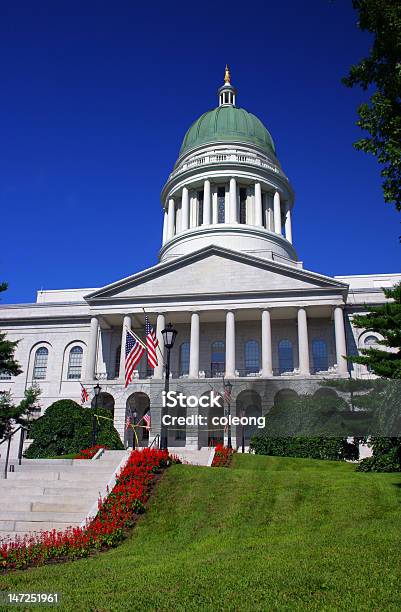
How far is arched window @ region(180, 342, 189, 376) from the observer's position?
144 feet

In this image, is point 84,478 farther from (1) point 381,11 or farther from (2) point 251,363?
(2) point 251,363

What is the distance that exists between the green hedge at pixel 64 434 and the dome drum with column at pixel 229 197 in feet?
82.0

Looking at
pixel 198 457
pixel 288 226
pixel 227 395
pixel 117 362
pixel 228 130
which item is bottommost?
pixel 198 457

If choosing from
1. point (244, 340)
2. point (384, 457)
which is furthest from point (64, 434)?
point (244, 340)

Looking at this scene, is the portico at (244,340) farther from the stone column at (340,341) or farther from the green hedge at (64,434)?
the green hedge at (64,434)

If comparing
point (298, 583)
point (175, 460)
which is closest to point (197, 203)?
point (175, 460)

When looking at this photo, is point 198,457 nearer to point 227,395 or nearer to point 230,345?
point 227,395

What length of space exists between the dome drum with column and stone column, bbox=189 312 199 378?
41.9ft

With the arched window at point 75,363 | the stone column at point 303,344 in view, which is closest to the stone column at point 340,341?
the stone column at point 303,344

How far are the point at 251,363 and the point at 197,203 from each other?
22.8 meters

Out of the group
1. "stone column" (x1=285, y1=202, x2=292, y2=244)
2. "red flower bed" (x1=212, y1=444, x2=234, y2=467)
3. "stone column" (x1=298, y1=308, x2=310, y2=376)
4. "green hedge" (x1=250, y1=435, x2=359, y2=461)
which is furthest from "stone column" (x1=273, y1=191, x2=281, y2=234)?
"red flower bed" (x1=212, y1=444, x2=234, y2=467)

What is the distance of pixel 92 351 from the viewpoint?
1668 inches

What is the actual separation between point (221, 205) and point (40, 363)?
2478 centimetres

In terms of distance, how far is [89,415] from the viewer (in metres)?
32.8
